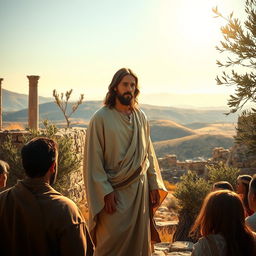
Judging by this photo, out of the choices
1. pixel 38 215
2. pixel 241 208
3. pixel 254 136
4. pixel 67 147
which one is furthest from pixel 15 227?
pixel 67 147

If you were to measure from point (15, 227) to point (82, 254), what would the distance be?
0.40 m

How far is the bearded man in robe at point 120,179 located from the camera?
416cm

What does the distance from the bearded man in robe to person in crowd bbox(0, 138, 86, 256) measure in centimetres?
174

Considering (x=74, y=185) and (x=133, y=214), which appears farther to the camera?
(x=74, y=185)

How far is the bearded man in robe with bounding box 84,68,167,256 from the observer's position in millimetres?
4160

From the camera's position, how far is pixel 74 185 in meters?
12.2

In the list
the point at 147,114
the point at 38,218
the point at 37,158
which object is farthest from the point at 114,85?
the point at 147,114

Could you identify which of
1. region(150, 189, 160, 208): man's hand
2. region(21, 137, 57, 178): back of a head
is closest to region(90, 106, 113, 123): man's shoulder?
region(150, 189, 160, 208): man's hand

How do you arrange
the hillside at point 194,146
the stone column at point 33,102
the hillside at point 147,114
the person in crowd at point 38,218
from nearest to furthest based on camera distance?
the person in crowd at point 38,218
the stone column at point 33,102
the hillside at point 194,146
the hillside at point 147,114

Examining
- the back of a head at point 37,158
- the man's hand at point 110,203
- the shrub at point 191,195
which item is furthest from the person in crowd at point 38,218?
the shrub at point 191,195

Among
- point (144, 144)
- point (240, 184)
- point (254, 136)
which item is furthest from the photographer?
point (254, 136)

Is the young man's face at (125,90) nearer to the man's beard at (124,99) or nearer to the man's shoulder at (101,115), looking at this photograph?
the man's beard at (124,99)

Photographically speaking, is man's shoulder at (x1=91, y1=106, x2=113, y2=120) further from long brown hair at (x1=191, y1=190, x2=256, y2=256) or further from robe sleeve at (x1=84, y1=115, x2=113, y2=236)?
long brown hair at (x1=191, y1=190, x2=256, y2=256)

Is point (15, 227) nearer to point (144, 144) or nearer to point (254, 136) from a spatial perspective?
point (144, 144)
